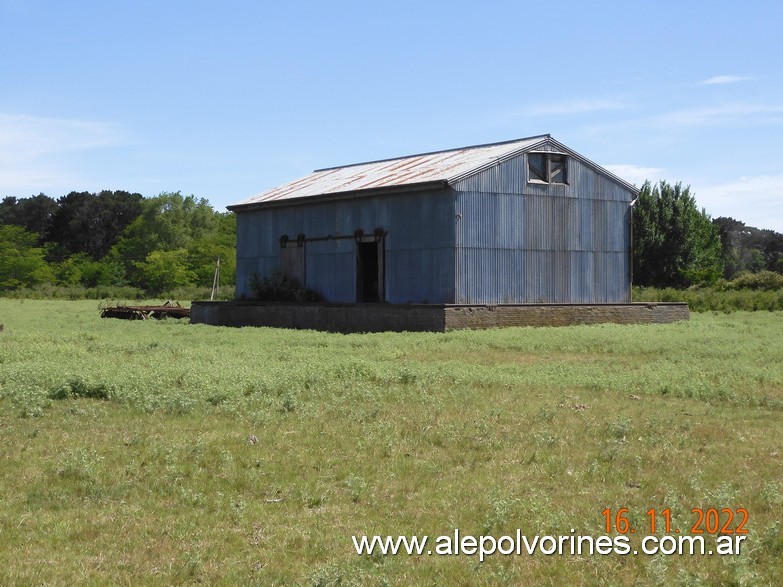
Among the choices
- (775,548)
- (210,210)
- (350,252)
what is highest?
(210,210)

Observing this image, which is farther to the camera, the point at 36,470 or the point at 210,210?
the point at 210,210

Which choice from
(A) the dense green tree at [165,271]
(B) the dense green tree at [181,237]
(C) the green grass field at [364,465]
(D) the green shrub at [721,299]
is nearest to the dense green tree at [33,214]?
(B) the dense green tree at [181,237]

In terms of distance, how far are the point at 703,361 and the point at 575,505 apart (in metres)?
12.9

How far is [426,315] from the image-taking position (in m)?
33.2

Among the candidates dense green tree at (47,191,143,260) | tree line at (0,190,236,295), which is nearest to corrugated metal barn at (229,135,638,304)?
tree line at (0,190,236,295)

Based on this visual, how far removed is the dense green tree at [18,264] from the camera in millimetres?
97000

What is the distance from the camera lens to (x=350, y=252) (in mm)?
39406

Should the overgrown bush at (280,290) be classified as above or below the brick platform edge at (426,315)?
above

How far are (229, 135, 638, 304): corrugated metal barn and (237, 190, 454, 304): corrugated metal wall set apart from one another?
47 mm

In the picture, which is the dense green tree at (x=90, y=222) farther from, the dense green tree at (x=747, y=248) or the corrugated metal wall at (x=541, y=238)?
the corrugated metal wall at (x=541, y=238)

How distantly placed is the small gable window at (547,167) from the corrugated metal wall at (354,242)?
4.14 meters

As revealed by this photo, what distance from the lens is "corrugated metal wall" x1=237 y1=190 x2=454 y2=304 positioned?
35375 mm

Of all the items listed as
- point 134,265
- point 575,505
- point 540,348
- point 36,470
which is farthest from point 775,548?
point 134,265

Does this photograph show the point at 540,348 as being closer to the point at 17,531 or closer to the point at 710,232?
the point at 17,531
